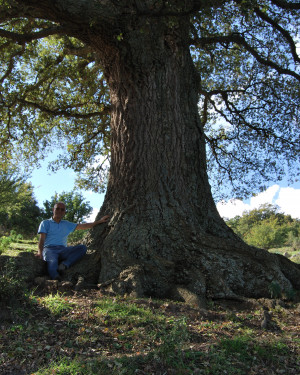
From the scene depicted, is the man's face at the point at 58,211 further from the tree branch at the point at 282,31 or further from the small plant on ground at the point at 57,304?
the tree branch at the point at 282,31

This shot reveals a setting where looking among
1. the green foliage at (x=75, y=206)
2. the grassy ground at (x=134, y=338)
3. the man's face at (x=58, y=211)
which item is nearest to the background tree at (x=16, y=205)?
the green foliage at (x=75, y=206)

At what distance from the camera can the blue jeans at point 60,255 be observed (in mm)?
6164

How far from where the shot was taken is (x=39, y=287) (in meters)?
5.49

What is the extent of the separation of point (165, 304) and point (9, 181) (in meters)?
20.5

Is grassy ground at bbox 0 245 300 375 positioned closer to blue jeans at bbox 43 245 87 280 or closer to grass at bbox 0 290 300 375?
grass at bbox 0 290 300 375

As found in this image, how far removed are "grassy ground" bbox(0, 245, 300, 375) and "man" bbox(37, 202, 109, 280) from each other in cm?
127

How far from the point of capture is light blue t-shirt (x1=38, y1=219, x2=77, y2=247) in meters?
6.66

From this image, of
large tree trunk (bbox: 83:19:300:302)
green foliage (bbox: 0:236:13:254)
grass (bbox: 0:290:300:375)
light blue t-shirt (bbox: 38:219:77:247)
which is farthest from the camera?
green foliage (bbox: 0:236:13:254)

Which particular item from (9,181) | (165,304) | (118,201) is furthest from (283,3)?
(9,181)

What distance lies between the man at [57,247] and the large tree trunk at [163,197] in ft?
1.34

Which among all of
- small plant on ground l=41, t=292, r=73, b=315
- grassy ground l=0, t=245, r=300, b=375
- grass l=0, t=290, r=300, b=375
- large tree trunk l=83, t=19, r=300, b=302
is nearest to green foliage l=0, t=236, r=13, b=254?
large tree trunk l=83, t=19, r=300, b=302

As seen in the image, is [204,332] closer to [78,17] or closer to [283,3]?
[78,17]

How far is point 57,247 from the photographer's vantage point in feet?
21.7

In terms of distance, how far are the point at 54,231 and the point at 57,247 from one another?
331 mm
